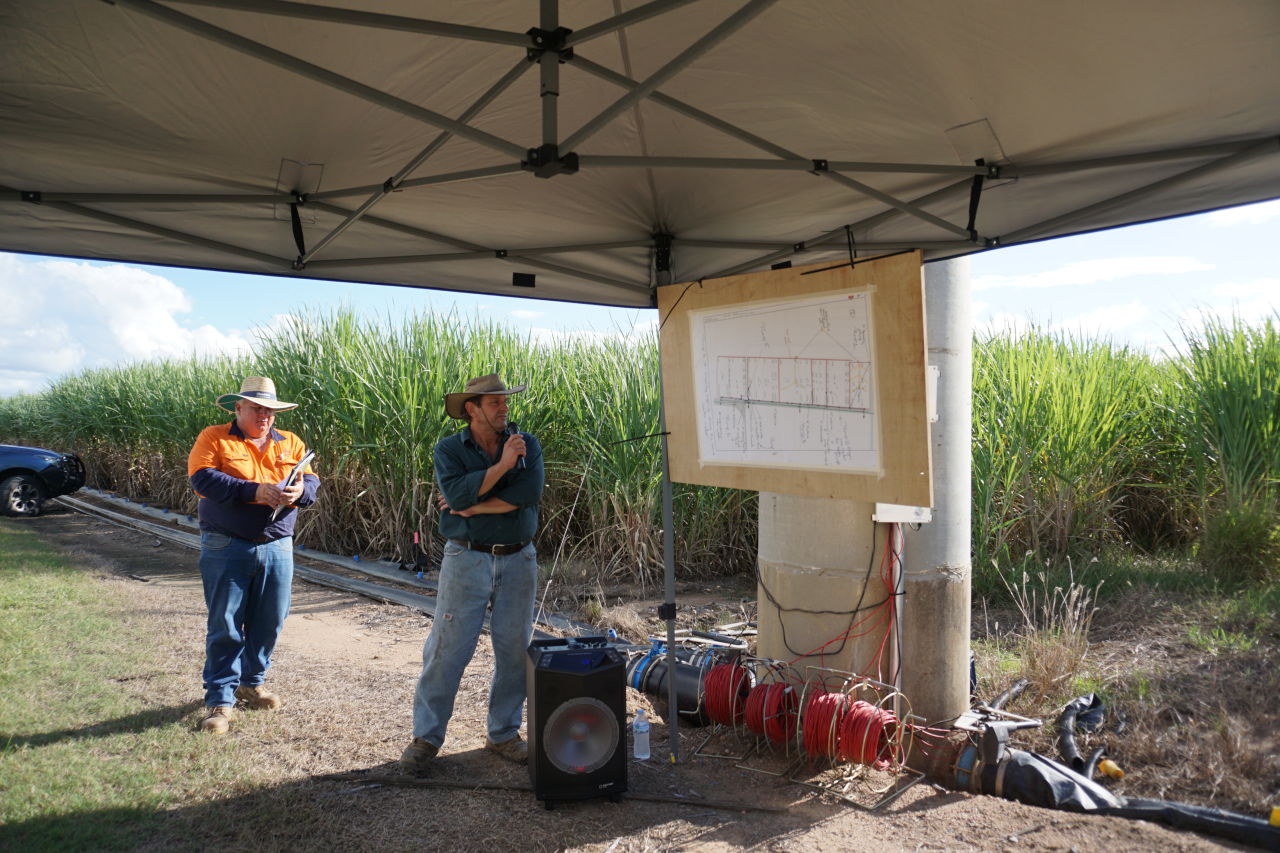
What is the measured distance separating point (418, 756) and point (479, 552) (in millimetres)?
1054

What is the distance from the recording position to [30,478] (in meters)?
14.3

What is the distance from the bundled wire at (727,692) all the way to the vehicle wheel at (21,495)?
14502 millimetres

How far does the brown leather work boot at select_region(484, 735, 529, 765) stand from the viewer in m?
4.21

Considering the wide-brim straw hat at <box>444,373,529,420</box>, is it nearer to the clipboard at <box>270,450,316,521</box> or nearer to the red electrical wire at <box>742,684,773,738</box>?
the clipboard at <box>270,450,316,521</box>

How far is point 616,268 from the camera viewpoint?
4859 millimetres

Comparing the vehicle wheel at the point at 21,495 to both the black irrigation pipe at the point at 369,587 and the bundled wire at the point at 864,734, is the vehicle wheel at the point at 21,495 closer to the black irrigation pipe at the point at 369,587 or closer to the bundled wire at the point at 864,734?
the black irrigation pipe at the point at 369,587

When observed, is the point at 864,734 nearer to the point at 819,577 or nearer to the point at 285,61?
the point at 819,577

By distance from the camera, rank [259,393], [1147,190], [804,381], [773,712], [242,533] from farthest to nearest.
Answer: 1. [259,393]
2. [242,533]
3. [773,712]
4. [804,381]
5. [1147,190]

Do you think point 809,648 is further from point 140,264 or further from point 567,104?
point 140,264

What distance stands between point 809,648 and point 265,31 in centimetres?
363

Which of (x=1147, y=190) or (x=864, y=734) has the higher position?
(x=1147, y=190)

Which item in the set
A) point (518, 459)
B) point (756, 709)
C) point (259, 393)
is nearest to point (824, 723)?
point (756, 709)

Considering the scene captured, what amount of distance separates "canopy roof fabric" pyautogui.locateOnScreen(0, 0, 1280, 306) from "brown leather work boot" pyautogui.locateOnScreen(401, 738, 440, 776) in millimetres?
2480

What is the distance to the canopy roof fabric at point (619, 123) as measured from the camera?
96.3 inches
